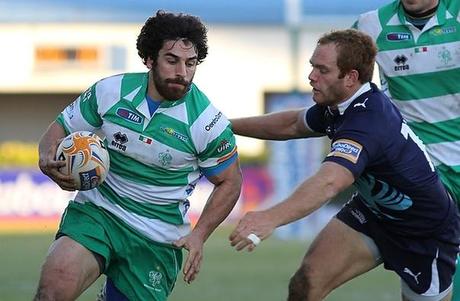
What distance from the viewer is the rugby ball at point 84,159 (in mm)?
7145

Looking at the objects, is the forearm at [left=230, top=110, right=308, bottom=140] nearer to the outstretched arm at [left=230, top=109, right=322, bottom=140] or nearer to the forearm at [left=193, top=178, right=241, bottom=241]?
Answer: the outstretched arm at [left=230, top=109, right=322, bottom=140]

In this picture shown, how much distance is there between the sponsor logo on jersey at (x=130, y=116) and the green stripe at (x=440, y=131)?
181 cm

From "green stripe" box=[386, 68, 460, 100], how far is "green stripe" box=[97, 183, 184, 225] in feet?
5.44

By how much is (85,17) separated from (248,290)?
2595 centimetres

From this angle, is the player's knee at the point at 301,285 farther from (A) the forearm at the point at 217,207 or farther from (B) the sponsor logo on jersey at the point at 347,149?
(B) the sponsor logo on jersey at the point at 347,149

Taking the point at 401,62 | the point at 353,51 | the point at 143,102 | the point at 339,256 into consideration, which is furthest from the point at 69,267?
the point at 401,62

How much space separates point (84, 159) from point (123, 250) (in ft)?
2.17

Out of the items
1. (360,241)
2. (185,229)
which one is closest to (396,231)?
(360,241)

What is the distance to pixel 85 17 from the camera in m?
38.2

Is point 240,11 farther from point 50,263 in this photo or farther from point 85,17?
point 50,263

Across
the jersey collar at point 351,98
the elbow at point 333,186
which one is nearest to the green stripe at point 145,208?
the jersey collar at point 351,98

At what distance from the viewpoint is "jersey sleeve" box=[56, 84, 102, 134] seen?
7523mm

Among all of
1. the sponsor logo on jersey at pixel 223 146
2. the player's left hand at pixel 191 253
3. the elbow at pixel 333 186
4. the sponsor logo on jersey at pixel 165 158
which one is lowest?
the player's left hand at pixel 191 253

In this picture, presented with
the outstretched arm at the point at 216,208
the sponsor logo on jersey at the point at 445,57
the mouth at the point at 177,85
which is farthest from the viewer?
the sponsor logo on jersey at the point at 445,57
